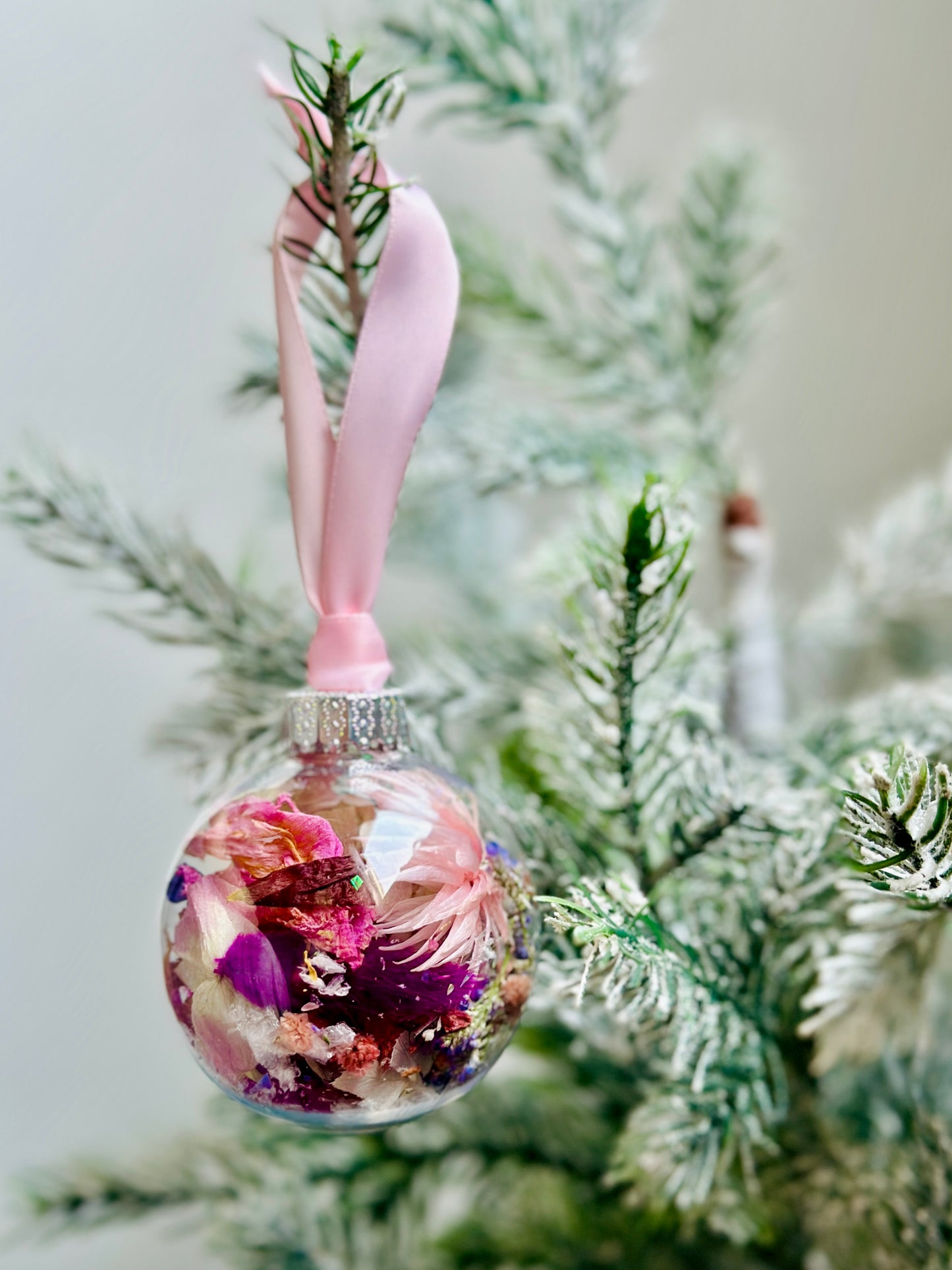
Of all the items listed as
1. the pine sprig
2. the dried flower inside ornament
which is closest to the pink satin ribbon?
the dried flower inside ornament

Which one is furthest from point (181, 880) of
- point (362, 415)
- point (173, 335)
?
point (173, 335)

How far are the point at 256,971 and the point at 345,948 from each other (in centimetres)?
2

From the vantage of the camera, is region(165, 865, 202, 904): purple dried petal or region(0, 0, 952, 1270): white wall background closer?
region(165, 865, 202, 904): purple dried petal

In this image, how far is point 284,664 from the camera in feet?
1.33

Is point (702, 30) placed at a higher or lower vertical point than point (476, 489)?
higher

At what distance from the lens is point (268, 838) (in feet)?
0.85

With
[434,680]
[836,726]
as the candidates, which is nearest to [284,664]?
[434,680]

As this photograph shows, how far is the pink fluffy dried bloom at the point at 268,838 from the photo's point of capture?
0.84 ft

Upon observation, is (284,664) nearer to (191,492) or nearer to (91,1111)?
(191,492)

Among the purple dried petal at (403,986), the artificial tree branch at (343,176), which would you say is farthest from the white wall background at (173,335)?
the purple dried petal at (403,986)

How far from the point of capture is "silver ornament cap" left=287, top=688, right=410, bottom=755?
29 cm

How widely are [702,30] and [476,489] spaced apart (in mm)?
572

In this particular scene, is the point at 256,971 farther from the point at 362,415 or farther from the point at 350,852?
the point at 362,415

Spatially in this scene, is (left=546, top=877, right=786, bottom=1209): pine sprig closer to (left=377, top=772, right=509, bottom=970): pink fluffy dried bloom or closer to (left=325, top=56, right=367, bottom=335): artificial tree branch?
(left=377, top=772, right=509, bottom=970): pink fluffy dried bloom
